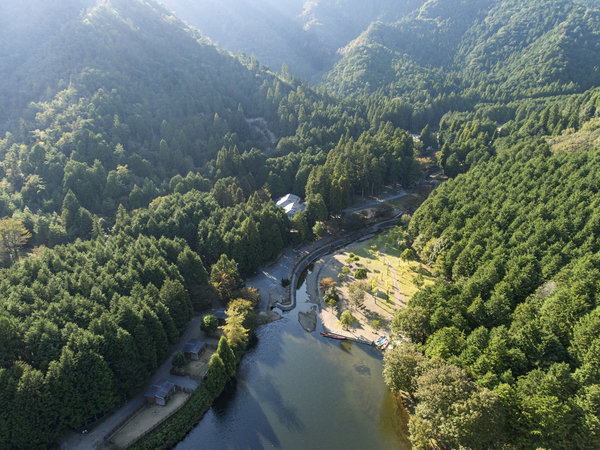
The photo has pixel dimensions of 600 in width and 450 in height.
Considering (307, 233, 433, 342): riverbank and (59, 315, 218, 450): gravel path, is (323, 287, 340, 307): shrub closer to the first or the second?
(307, 233, 433, 342): riverbank

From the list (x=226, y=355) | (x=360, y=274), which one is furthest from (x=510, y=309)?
(x=226, y=355)

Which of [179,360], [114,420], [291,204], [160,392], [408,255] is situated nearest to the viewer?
[114,420]

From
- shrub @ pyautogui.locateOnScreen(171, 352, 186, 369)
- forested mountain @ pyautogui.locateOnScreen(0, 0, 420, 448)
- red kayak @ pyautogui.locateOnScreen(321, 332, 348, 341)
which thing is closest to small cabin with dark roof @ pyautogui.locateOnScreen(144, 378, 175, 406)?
forested mountain @ pyautogui.locateOnScreen(0, 0, 420, 448)

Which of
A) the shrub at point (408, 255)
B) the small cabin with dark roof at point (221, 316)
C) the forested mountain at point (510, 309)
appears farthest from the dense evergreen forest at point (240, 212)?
the small cabin with dark roof at point (221, 316)

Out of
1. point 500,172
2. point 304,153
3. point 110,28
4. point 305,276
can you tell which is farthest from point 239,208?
point 110,28

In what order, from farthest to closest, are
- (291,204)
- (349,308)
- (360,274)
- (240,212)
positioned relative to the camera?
(291,204)
(240,212)
(360,274)
(349,308)

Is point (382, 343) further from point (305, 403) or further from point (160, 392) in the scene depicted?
point (160, 392)
